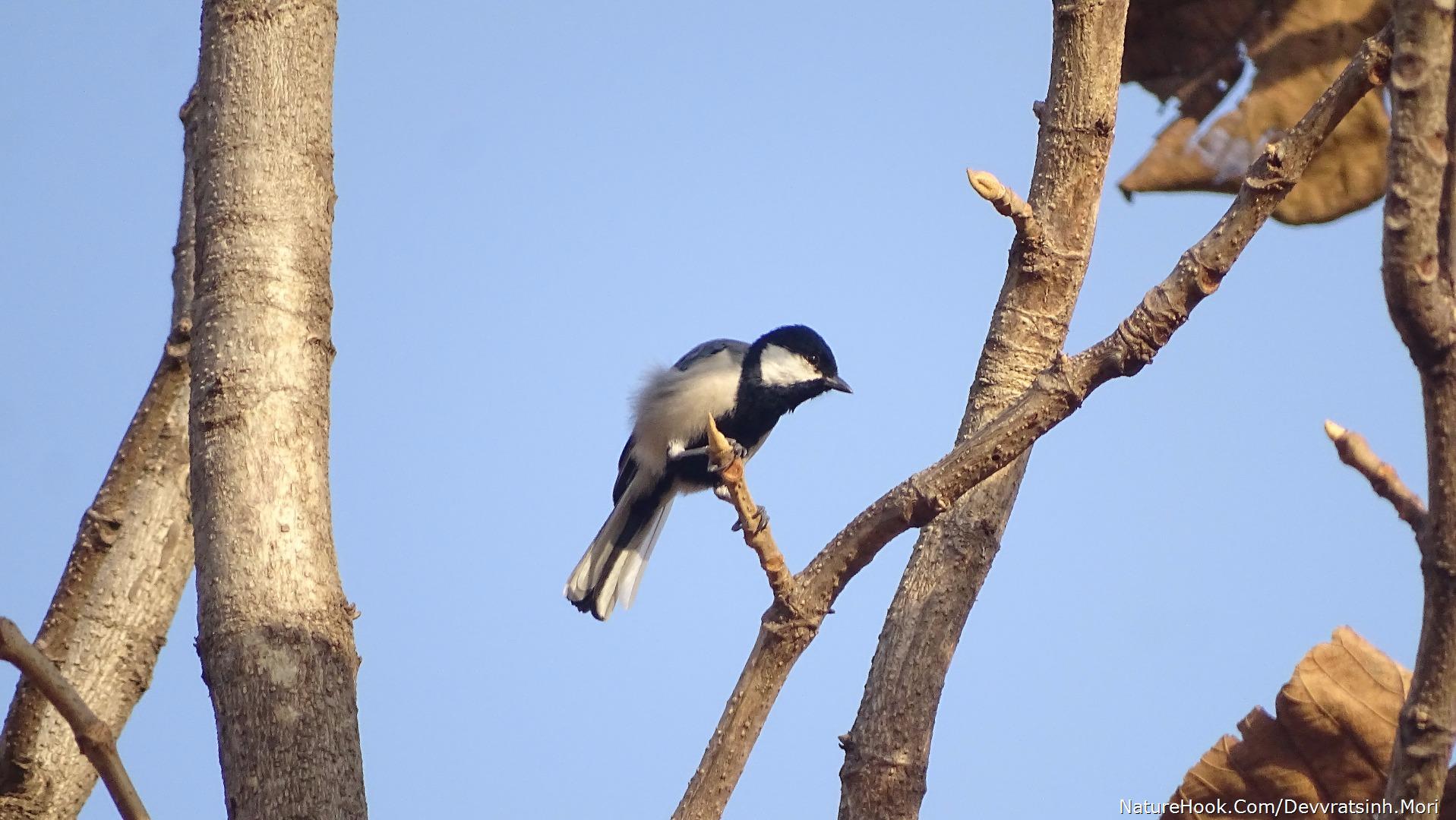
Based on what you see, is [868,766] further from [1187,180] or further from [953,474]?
[1187,180]

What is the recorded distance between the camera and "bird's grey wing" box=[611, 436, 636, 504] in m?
6.09

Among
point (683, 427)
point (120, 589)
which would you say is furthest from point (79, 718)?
point (683, 427)

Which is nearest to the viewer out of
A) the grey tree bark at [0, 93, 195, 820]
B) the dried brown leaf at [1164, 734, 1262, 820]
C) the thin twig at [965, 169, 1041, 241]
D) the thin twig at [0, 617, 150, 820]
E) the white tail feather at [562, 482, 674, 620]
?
the thin twig at [0, 617, 150, 820]

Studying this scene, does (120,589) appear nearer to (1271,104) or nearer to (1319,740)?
(1319,740)

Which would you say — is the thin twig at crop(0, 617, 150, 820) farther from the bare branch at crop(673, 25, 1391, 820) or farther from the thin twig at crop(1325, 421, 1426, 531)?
the thin twig at crop(1325, 421, 1426, 531)

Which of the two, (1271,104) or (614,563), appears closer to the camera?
(1271,104)

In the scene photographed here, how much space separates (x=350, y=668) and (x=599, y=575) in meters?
3.44

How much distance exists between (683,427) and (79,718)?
3.79 m

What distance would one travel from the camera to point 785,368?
239 inches

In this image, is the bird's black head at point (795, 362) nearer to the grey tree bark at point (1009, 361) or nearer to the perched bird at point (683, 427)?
the perched bird at point (683, 427)

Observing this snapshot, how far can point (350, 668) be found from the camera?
7.82 feet

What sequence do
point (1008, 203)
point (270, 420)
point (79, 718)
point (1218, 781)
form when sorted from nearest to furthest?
point (79, 718), point (1218, 781), point (270, 420), point (1008, 203)

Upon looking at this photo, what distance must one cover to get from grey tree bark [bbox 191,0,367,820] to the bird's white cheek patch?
10.9ft

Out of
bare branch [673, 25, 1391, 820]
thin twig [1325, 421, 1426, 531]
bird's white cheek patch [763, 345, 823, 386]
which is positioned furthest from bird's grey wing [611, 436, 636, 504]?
thin twig [1325, 421, 1426, 531]
